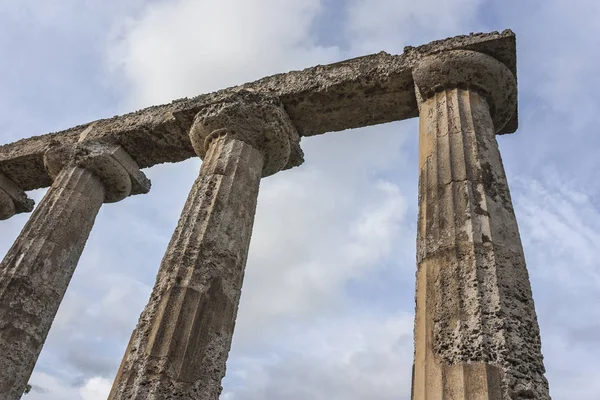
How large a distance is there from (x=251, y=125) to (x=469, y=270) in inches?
192

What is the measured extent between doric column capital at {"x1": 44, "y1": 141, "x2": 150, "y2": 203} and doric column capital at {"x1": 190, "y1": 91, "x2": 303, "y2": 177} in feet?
7.94

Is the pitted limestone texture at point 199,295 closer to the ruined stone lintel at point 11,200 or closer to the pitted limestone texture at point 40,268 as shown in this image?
the pitted limestone texture at point 40,268

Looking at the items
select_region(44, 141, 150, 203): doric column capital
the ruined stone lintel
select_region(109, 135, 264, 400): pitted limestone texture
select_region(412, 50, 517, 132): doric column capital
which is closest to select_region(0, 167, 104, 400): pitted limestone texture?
select_region(44, 141, 150, 203): doric column capital

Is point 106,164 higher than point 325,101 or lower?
lower

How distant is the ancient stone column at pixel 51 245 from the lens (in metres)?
7.82

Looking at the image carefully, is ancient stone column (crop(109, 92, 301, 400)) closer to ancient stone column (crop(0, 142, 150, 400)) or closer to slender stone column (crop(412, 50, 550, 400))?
slender stone column (crop(412, 50, 550, 400))

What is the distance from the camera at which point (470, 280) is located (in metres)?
4.45

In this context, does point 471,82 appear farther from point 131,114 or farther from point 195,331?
point 131,114

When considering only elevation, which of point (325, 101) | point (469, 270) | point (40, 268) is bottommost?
point (469, 270)

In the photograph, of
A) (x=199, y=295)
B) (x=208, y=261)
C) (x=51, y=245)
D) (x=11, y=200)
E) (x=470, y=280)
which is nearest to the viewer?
(x=470, y=280)

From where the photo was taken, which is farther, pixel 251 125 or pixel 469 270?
pixel 251 125

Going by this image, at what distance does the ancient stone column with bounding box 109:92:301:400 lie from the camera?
17.4ft

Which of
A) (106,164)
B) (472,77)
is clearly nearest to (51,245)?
(106,164)

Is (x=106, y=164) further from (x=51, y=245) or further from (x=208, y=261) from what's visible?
(x=208, y=261)
